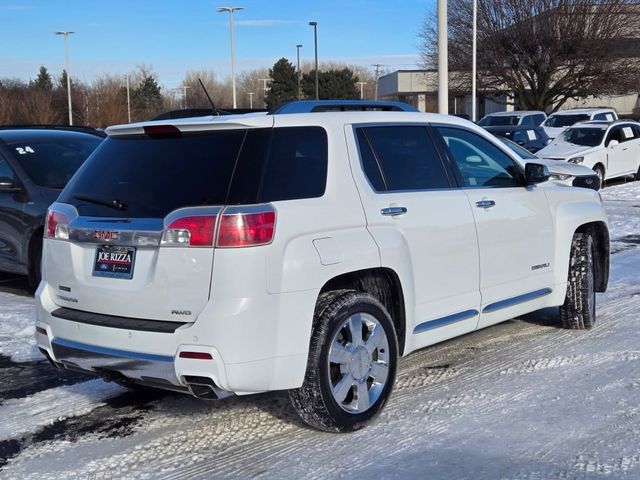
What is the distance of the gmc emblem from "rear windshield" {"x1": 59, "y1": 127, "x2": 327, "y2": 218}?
11 cm

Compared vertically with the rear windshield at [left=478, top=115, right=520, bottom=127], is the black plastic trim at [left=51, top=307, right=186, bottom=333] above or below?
below

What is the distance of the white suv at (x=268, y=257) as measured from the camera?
3.99 m

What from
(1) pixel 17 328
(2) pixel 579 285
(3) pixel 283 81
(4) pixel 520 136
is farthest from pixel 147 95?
(2) pixel 579 285

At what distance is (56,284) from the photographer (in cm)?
461

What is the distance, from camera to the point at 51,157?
8.64 metres

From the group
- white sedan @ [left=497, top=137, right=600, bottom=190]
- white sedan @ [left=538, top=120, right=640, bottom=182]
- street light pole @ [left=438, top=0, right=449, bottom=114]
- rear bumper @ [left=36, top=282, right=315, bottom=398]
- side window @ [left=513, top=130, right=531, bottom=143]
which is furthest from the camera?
side window @ [left=513, top=130, right=531, bottom=143]

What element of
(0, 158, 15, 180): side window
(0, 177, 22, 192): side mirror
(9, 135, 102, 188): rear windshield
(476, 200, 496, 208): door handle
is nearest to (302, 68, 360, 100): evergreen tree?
(9, 135, 102, 188): rear windshield

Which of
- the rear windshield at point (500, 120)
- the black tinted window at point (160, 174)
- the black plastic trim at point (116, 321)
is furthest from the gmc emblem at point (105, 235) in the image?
the rear windshield at point (500, 120)

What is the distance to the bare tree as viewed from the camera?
40.5m

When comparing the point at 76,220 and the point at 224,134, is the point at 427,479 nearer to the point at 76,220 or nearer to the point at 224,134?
the point at 224,134

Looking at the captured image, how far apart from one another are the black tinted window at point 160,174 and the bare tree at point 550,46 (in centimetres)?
3926

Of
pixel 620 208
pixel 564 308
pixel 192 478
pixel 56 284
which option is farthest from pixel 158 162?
pixel 620 208

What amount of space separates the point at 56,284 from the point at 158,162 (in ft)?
3.14

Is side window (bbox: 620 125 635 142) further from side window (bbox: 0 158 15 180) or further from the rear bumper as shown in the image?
the rear bumper
